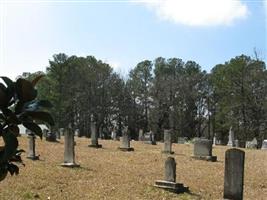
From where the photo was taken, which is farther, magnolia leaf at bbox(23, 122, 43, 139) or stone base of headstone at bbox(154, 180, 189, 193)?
stone base of headstone at bbox(154, 180, 189, 193)

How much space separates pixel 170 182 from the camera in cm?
1357

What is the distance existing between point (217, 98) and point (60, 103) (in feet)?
73.1

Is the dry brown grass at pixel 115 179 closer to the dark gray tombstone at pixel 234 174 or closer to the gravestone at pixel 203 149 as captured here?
the gravestone at pixel 203 149

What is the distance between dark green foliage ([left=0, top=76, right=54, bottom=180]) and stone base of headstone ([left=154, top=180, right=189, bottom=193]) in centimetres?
1100

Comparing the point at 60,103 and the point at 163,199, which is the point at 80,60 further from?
the point at 163,199

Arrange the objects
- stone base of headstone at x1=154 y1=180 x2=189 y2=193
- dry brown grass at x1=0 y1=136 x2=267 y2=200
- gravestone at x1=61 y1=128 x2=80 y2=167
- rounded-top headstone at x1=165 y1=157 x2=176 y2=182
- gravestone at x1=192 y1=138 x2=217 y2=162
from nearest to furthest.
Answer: dry brown grass at x1=0 y1=136 x2=267 y2=200
stone base of headstone at x1=154 y1=180 x2=189 y2=193
rounded-top headstone at x1=165 y1=157 x2=176 y2=182
gravestone at x1=61 y1=128 x2=80 y2=167
gravestone at x1=192 y1=138 x2=217 y2=162

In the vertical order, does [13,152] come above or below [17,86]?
below

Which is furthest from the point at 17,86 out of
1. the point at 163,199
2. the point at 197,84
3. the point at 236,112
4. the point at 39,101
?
the point at 197,84

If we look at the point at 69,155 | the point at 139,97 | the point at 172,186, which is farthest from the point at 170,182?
the point at 139,97

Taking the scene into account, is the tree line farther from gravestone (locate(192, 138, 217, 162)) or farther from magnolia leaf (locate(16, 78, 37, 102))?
magnolia leaf (locate(16, 78, 37, 102))

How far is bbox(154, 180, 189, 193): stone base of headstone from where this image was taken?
13.3 meters

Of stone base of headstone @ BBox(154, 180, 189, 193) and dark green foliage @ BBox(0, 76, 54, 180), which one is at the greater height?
dark green foliage @ BBox(0, 76, 54, 180)

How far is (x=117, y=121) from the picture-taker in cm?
7219

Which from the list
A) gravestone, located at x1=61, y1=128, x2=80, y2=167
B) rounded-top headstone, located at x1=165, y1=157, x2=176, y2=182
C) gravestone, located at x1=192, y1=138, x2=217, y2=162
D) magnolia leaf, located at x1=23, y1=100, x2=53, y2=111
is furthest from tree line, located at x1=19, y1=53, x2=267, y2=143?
magnolia leaf, located at x1=23, y1=100, x2=53, y2=111
